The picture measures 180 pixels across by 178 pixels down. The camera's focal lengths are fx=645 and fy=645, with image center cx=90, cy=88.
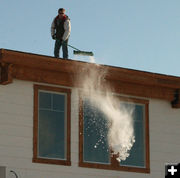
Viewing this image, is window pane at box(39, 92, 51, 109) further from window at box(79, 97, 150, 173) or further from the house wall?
window at box(79, 97, 150, 173)

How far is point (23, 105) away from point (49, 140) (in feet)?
4.74

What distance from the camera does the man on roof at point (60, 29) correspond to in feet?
72.9

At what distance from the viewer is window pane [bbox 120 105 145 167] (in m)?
22.4

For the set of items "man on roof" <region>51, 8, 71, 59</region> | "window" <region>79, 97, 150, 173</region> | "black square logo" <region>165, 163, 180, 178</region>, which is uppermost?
"man on roof" <region>51, 8, 71, 59</region>

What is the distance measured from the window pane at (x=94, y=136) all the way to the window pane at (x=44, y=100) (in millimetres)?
1353

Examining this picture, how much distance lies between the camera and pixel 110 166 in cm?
2175

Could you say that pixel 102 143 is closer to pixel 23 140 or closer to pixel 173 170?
pixel 23 140

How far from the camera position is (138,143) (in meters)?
22.8

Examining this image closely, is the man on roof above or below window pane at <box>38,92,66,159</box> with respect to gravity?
above

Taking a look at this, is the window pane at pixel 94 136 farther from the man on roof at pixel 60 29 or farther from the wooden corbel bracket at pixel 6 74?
the wooden corbel bracket at pixel 6 74

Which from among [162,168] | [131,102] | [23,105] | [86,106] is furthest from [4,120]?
[162,168]

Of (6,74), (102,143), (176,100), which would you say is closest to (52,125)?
(102,143)

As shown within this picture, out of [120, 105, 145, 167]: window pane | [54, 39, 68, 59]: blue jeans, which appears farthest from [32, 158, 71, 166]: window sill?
[54, 39, 68, 59]: blue jeans

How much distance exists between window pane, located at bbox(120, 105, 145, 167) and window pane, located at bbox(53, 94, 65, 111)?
2.94 metres
